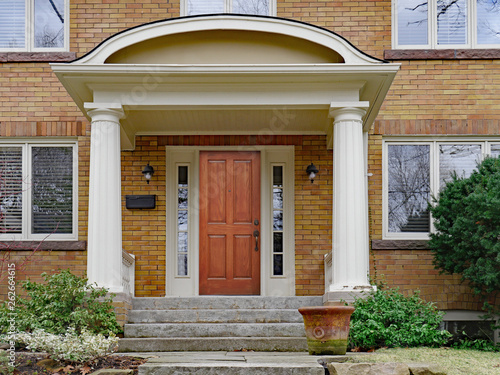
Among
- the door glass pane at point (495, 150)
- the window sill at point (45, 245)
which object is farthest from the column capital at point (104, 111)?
the door glass pane at point (495, 150)

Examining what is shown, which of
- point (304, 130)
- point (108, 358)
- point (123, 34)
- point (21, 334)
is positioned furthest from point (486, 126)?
point (21, 334)

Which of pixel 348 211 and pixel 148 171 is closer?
pixel 348 211

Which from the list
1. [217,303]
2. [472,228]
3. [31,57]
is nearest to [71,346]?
[217,303]

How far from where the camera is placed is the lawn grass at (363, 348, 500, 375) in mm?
5883

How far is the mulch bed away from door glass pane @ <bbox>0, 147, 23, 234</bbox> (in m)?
3.42

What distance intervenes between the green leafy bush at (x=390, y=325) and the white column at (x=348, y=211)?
0.76 feet

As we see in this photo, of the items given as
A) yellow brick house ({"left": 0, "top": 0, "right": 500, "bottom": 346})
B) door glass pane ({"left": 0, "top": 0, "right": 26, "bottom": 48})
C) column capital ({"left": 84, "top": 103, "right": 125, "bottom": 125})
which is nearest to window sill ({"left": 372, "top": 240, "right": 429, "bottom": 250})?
yellow brick house ({"left": 0, "top": 0, "right": 500, "bottom": 346})

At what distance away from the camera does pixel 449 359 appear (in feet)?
20.7

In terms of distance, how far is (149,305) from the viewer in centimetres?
810

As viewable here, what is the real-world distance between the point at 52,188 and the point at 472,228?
5.70 m

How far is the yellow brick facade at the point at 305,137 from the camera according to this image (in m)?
9.23

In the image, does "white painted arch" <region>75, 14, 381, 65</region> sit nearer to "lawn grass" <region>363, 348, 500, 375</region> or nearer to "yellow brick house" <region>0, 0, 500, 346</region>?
"yellow brick house" <region>0, 0, 500, 346</region>

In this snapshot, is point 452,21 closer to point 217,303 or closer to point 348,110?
point 348,110

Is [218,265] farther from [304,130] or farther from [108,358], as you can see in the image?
[108,358]
